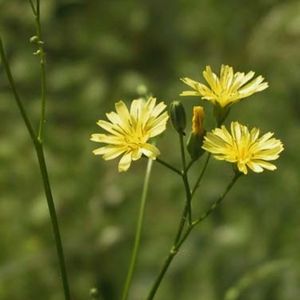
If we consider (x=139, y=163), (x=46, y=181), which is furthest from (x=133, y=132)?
(x=139, y=163)

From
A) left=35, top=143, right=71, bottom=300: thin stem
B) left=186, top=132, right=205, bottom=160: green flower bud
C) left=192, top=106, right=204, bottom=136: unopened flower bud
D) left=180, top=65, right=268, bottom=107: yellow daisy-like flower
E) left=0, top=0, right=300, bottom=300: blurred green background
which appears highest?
left=0, top=0, right=300, bottom=300: blurred green background

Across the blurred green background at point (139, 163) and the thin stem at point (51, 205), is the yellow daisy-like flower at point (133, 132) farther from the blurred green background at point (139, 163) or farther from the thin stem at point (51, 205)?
the blurred green background at point (139, 163)

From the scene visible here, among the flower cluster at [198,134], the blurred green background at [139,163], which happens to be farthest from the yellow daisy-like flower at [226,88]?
the blurred green background at [139,163]

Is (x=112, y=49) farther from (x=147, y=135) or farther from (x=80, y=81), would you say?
(x=147, y=135)

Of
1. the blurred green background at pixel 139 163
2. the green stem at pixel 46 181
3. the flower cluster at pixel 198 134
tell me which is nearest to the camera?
the green stem at pixel 46 181

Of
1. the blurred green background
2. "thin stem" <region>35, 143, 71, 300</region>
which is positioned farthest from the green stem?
the blurred green background

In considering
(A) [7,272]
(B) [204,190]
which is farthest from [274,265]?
(A) [7,272]

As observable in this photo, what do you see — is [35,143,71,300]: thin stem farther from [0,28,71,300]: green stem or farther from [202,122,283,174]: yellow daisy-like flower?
[202,122,283,174]: yellow daisy-like flower
